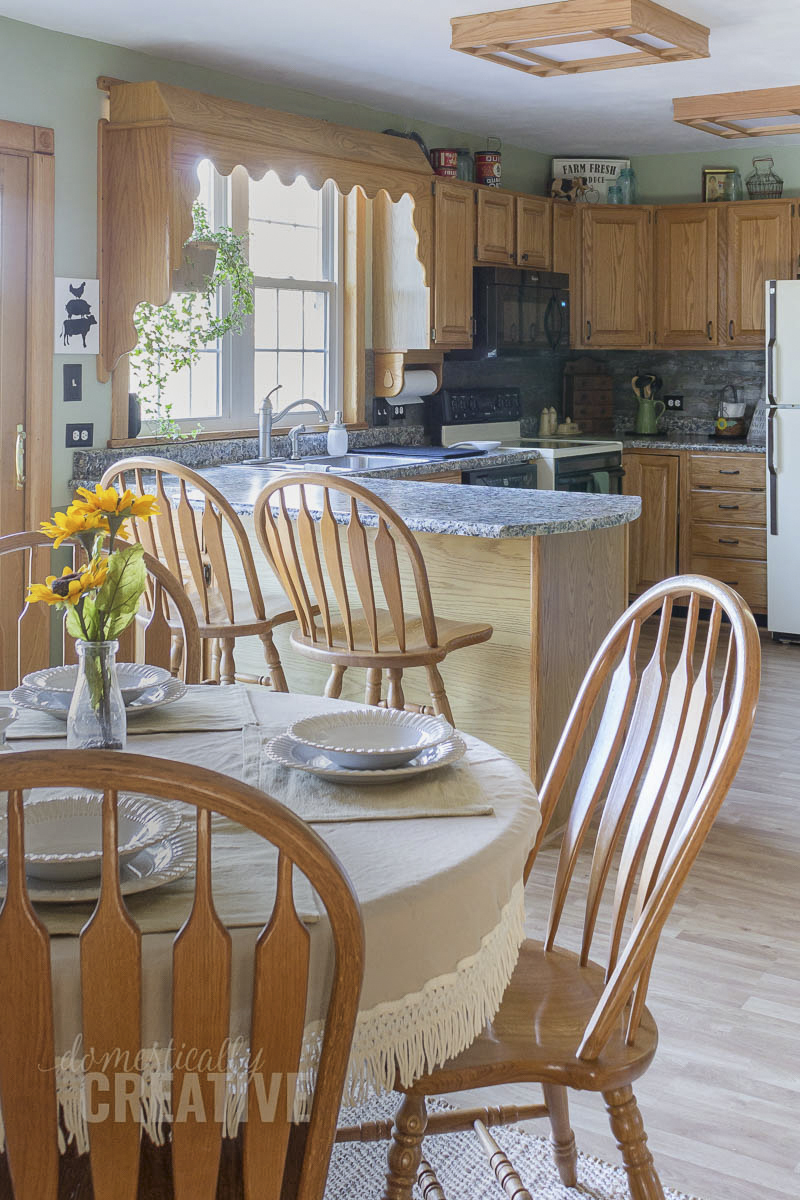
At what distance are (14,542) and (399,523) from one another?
0.94 m

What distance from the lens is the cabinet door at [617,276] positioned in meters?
6.66

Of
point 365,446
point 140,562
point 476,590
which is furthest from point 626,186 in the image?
point 140,562

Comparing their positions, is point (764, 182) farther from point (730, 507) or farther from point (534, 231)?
point (730, 507)

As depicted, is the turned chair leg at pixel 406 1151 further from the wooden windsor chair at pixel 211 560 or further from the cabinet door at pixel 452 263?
the cabinet door at pixel 452 263

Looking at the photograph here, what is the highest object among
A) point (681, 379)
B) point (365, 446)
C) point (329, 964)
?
point (681, 379)

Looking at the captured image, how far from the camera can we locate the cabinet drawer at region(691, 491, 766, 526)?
620 cm

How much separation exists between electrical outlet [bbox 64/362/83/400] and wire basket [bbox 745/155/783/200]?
12.8 feet

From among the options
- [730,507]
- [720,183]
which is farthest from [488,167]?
[730,507]

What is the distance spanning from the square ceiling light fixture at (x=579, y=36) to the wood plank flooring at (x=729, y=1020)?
2318 millimetres

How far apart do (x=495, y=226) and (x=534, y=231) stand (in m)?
0.41

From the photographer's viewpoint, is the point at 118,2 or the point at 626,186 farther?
the point at 626,186

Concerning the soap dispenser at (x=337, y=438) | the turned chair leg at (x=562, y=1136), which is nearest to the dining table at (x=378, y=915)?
the turned chair leg at (x=562, y=1136)

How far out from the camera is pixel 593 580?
3.52 metres

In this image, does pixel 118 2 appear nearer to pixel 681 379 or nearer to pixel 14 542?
pixel 14 542
